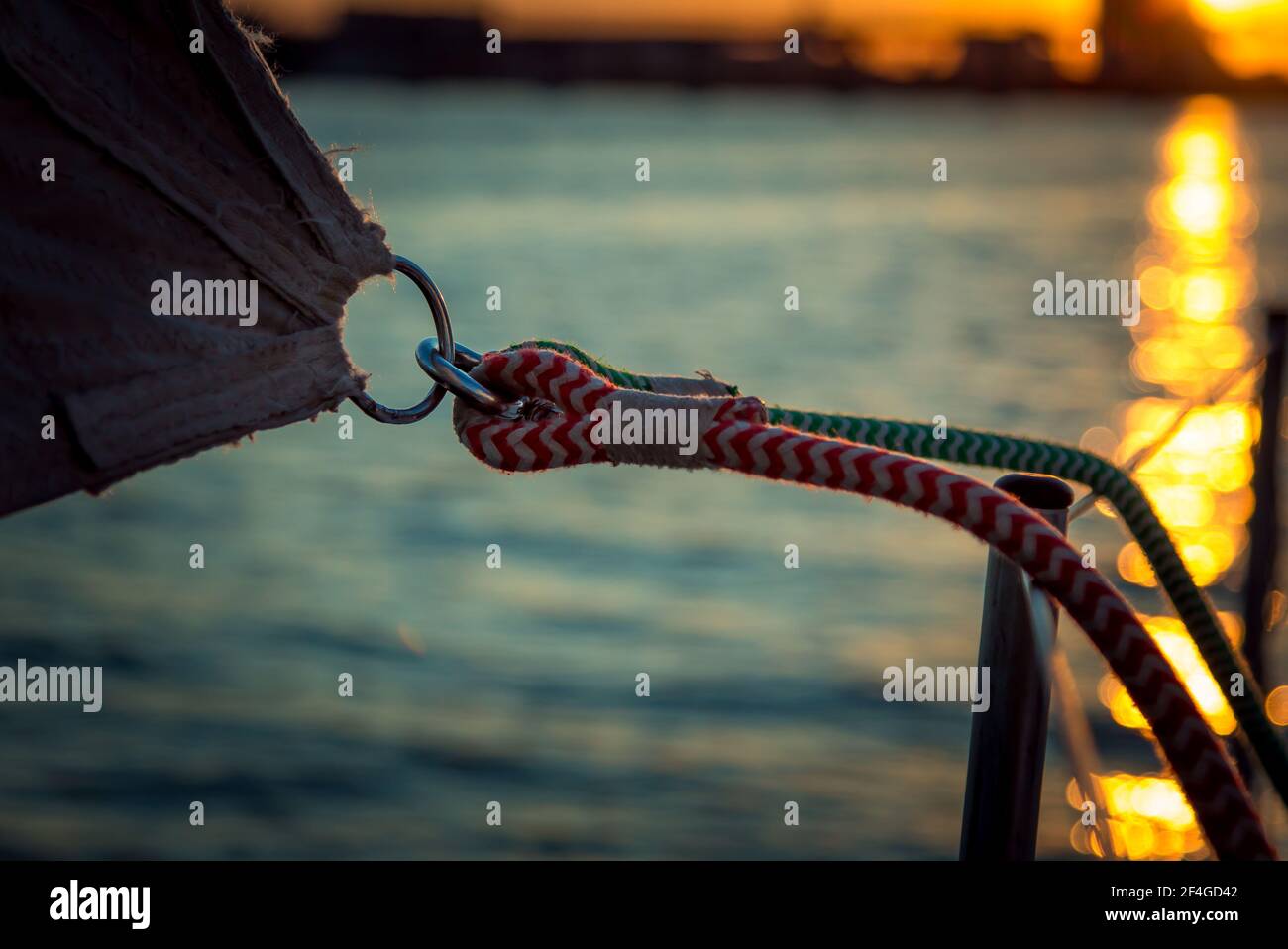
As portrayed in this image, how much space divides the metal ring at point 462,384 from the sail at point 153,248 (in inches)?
3.1

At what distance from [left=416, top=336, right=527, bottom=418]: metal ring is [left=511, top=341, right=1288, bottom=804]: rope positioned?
0.08m

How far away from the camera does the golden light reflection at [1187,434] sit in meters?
4.14

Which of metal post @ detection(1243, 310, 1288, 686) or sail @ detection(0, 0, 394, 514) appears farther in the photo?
metal post @ detection(1243, 310, 1288, 686)

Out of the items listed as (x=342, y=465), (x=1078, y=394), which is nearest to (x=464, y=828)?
(x=342, y=465)

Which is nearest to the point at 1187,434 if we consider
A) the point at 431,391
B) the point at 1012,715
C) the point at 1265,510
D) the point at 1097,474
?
the point at 1265,510

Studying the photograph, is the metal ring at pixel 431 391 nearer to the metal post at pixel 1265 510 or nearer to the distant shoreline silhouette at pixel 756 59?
the metal post at pixel 1265 510

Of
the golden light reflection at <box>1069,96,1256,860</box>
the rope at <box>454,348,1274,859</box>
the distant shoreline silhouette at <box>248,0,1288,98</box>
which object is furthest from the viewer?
the distant shoreline silhouette at <box>248,0,1288,98</box>

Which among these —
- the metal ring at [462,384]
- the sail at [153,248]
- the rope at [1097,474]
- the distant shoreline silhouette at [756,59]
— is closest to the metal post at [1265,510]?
the rope at [1097,474]

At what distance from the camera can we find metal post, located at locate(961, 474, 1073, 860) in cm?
124

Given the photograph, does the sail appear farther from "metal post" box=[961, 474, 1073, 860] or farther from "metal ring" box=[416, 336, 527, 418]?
"metal post" box=[961, 474, 1073, 860]

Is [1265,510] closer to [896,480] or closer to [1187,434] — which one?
[896,480]

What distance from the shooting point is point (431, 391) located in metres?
1.38

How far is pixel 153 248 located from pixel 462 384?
12.7 inches

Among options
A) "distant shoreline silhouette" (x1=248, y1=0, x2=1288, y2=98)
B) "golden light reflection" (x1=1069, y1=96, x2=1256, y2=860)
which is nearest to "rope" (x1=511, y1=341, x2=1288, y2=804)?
"golden light reflection" (x1=1069, y1=96, x2=1256, y2=860)
